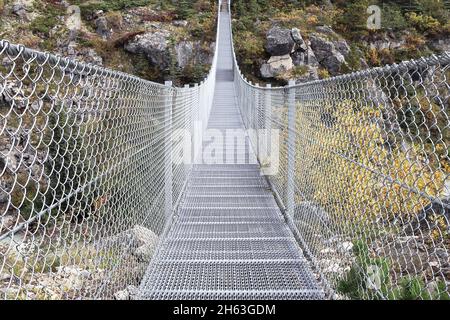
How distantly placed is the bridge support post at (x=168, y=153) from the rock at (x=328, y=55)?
46.5 ft

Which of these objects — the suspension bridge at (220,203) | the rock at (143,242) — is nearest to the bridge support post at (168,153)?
the suspension bridge at (220,203)

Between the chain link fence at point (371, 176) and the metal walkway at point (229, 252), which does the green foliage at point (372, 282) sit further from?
the metal walkway at point (229, 252)

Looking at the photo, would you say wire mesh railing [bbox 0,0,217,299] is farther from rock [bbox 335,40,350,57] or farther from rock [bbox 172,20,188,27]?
rock [bbox 172,20,188,27]

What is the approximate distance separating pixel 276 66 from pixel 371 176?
15.1 metres

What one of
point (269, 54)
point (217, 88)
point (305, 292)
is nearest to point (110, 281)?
point (305, 292)

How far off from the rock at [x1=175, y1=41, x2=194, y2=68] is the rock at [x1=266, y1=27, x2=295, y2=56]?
3.42 m

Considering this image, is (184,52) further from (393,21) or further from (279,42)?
(393,21)

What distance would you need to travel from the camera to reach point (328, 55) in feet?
53.3

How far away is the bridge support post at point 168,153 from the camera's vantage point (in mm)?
3008

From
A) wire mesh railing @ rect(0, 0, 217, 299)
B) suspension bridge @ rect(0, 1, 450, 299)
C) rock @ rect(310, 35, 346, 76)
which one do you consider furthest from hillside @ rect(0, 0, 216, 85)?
wire mesh railing @ rect(0, 0, 217, 299)

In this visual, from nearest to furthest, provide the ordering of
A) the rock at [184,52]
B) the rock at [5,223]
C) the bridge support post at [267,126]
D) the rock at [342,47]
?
the rock at [5,223]
the bridge support post at [267,126]
the rock at [184,52]
the rock at [342,47]

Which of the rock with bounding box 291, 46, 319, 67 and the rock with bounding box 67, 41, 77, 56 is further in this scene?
the rock with bounding box 291, 46, 319, 67

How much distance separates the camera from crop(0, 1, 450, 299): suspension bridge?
1.17 meters

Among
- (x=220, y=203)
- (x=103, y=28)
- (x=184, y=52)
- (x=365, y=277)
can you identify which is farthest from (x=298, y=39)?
(x=365, y=277)
